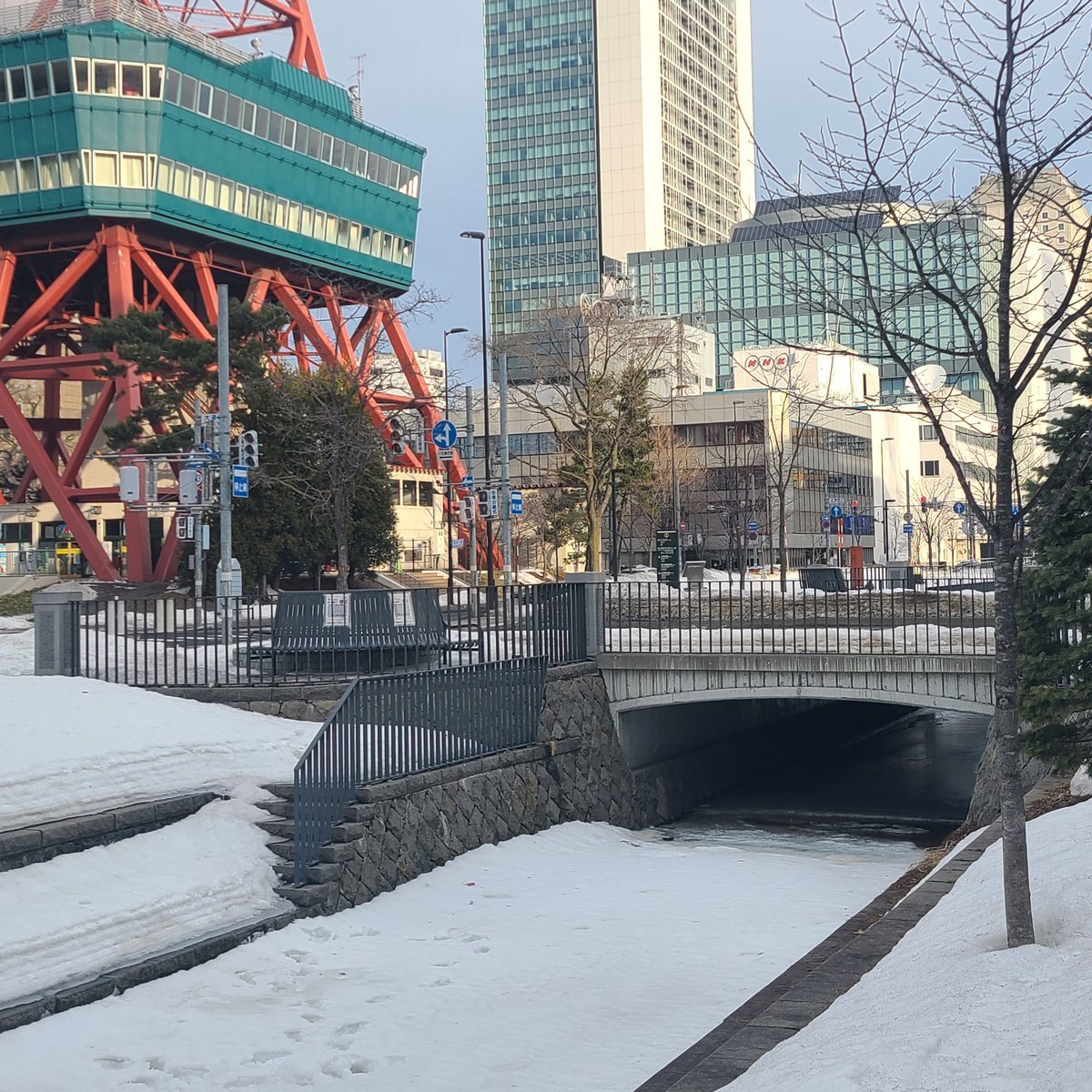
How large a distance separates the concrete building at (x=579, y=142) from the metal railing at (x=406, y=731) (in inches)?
6097

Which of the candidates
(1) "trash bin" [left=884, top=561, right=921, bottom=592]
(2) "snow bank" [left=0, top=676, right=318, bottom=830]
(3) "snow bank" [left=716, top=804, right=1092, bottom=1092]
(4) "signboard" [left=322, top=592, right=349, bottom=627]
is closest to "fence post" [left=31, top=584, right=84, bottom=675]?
(2) "snow bank" [left=0, top=676, right=318, bottom=830]

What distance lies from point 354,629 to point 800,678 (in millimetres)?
6718

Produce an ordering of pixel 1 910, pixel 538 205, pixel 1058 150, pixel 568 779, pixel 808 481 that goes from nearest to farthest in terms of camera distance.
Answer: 1. pixel 1058 150
2. pixel 1 910
3. pixel 568 779
4. pixel 808 481
5. pixel 538 205

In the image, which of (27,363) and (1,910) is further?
(27,363)

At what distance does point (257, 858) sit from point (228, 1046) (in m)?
3.75

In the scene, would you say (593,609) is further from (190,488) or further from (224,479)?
(190,488)

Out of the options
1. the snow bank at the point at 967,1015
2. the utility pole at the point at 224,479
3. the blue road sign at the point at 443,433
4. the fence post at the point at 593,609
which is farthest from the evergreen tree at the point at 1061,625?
the blue road sign at the point at 443,433

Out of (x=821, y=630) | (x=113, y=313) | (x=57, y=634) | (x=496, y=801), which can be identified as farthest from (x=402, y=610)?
(x=113, y=313)

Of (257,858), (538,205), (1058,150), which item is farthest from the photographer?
(538,205)

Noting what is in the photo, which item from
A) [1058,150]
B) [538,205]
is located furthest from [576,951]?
[538,205]

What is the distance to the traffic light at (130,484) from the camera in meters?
31.1

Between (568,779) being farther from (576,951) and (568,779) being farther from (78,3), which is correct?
(78,3)

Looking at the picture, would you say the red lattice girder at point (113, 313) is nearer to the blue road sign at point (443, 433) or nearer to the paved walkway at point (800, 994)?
the blue road sign at point (443, 433)

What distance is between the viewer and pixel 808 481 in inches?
3873
